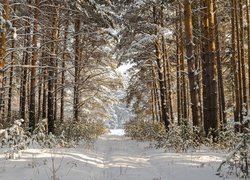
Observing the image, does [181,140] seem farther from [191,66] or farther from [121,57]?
[121,57]

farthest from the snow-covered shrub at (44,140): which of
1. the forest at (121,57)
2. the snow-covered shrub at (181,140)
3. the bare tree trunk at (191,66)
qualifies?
the bare tree trunk at (191,66)

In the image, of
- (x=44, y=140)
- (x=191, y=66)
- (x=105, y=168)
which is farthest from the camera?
(x=191, y=66)

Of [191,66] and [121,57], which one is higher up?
[121,57]

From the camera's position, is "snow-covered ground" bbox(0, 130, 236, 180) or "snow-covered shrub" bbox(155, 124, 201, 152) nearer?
"snow-covered ground" bbox(0, 130, 236, 180)

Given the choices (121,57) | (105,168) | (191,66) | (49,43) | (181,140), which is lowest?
(105,168)

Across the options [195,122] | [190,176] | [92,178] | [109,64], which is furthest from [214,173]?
[109,64]

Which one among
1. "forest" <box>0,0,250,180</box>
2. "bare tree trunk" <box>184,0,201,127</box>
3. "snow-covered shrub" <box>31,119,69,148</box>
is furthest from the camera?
"bare tree trunk" <box>184,0,201,127</box>

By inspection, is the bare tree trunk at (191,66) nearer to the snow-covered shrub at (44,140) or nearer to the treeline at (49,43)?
→ the treeline at (49,43)

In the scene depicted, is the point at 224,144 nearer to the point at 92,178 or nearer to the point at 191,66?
the point at 191,66

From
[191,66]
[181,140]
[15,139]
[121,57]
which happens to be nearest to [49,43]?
[121,57]

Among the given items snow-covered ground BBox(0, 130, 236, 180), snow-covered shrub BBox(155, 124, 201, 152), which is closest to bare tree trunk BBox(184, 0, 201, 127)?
snow-covered shrub BBox(155, 124, 201, 152)

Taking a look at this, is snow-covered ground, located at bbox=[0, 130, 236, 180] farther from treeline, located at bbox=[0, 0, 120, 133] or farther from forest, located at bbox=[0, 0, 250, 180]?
treeline, located at bbox=[0, 0, 120, 133]

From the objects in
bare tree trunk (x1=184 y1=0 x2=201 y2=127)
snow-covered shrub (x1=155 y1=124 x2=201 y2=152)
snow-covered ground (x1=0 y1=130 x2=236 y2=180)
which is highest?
bare tree trunk (x1=184 y1=0 x2=201 y2=127)

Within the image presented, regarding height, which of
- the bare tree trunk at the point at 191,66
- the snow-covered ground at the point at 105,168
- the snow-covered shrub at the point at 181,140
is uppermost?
the bare tree trunk at the point at 191,66
